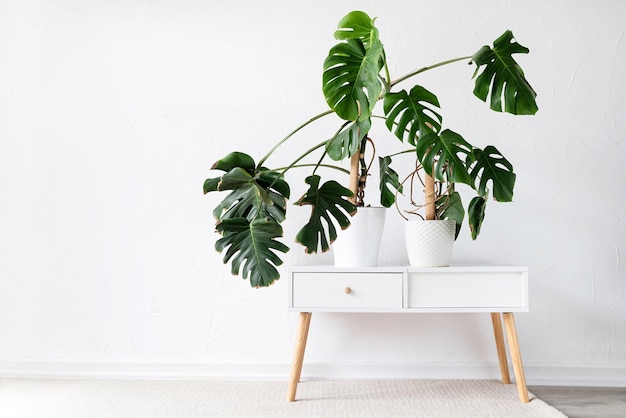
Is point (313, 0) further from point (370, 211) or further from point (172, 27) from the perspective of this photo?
point (370, 211)

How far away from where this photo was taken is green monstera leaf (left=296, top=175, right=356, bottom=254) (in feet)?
5.74

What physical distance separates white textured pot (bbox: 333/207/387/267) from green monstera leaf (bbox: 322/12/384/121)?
1.17 feet

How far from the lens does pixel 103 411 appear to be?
182 centimetres

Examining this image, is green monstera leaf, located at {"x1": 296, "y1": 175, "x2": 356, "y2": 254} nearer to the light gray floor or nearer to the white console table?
the white console table

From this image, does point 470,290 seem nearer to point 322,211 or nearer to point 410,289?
point 410,289

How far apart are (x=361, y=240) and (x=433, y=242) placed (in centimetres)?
22

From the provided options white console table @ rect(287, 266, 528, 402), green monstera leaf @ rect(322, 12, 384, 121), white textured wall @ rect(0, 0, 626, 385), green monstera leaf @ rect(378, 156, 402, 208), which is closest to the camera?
green monstera leaf @ rect(322, 12, 384, 121)

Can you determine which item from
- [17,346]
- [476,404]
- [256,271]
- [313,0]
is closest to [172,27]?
[313,0]

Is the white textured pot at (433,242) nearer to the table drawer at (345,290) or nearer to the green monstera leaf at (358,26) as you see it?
the table drawer at (345,290)

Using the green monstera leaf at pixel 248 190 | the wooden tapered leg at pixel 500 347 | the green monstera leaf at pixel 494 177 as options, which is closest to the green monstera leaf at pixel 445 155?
the green monstera leaf at pixel 494 177

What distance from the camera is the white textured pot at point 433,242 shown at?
192cm

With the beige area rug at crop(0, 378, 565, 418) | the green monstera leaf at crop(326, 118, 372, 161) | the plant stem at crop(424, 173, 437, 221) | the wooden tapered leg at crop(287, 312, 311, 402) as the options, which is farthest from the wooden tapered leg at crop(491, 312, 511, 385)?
the green monstera leaf at crop(326, 118, 372, 161)

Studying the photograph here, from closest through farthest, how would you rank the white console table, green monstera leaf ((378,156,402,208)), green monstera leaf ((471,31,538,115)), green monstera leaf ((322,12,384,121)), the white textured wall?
1. green monstera leaf ((322,12,384,121))
2. green monstera leaf ((471,31,538,115))
3. the white console table
4. green monstera leaf ((378,156,402,208))
5. the white textured wall

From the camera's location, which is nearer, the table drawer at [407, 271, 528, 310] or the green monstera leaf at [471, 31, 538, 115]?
the green monstera leaf at [471, 31, 538, 115]
